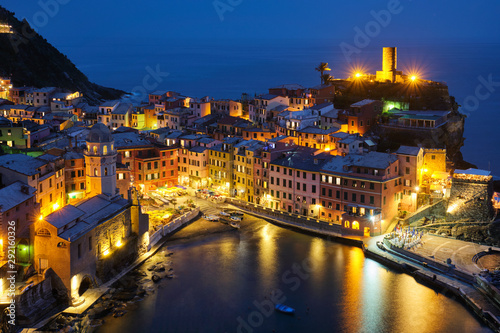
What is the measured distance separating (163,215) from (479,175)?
2248 centimetres

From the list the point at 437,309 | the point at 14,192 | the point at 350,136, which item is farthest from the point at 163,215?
the point at 437,309

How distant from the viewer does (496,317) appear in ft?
88.7

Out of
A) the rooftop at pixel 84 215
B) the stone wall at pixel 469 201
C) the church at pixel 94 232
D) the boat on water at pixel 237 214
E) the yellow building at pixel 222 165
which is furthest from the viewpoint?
the yellow building at pixel 222 165

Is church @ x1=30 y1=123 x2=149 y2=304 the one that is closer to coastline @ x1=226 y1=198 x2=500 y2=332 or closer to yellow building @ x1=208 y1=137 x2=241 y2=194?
yellow building @ x1=208 y1=137 x2=241 y2=194

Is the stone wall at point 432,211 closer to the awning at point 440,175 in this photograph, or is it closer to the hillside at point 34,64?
the awning at point 440,175

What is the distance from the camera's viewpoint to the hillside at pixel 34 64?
80.1m

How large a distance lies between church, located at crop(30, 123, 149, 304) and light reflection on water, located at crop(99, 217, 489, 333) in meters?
2.68

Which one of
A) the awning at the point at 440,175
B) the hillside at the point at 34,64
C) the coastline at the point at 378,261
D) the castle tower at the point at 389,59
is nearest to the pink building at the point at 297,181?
the coastline at the point at 378,261

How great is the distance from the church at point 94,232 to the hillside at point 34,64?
1809 inches

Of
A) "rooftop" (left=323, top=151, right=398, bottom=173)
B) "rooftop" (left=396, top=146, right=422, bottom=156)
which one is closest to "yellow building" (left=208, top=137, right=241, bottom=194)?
"rooftop" (left=323, top=151, right=398, bottom=173)

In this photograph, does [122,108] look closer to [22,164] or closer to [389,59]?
[389,59]

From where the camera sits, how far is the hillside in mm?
80062

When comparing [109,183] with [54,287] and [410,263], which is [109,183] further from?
[410,263]

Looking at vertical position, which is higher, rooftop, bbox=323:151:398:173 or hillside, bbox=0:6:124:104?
hillside, bbox=0:6:124:104
